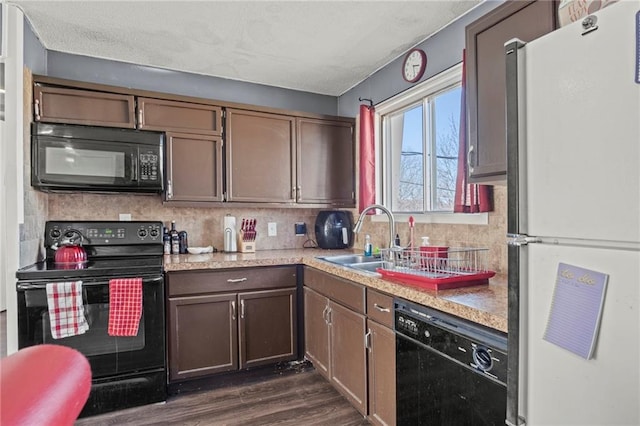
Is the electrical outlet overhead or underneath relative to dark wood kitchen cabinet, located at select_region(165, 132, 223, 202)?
underneath

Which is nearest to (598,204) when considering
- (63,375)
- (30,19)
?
(63,375)

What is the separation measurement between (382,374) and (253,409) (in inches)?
37.0

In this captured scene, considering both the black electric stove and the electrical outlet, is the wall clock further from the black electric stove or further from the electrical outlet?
the black electric stove

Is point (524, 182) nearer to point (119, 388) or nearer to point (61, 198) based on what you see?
point (119, 388)

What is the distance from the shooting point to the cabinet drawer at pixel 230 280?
2.51 metres

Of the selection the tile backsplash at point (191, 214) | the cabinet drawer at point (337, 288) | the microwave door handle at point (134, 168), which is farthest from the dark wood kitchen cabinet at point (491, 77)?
the microwave door handle at point (134, 168)

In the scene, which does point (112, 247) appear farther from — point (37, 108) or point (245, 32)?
point (245, 32)

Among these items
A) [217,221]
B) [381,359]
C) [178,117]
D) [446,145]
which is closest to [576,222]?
[381,359]

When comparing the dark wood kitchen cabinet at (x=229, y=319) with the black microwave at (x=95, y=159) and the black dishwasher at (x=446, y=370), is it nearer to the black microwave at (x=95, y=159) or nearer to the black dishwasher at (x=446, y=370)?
the black microwave at (x=95, y=159)

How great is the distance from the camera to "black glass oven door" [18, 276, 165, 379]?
213cm

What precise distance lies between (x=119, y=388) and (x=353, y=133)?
8.68 feet

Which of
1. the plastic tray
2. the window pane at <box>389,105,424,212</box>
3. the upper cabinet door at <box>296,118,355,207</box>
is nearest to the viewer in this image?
the plastic tray

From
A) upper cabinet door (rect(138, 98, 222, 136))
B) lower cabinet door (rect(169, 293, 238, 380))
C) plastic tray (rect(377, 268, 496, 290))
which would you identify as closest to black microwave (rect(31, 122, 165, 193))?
upper cabinet door (rect(138, 98, 222, 136))

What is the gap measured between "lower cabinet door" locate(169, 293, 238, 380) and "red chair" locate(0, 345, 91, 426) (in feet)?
7.44
